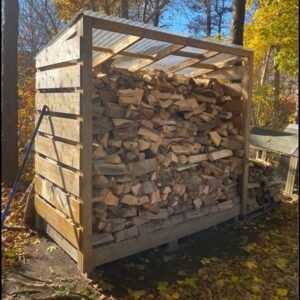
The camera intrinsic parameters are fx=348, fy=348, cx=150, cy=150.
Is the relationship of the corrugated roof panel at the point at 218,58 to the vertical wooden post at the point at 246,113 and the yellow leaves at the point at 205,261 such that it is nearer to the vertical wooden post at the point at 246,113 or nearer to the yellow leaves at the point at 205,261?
the vertical wooden post at the point at 246,113

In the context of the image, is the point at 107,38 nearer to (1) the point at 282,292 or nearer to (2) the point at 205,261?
(2) the point at 205,261

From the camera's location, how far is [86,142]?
3420mm

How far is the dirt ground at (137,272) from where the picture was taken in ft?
11.0

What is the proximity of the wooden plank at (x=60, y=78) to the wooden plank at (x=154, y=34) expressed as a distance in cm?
49

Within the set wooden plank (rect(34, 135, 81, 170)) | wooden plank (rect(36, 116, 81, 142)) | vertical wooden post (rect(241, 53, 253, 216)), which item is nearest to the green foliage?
vertical wooden post (rect(241, 53, 253, 216))

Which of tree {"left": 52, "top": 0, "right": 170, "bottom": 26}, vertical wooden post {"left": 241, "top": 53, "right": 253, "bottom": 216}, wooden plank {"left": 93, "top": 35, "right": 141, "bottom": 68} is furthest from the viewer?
tree {"left": 52, "top": 0, "right": 170, "bottom": 26}

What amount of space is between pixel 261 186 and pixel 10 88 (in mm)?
4702

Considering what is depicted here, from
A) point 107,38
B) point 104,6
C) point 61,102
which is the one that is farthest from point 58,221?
point 104,6

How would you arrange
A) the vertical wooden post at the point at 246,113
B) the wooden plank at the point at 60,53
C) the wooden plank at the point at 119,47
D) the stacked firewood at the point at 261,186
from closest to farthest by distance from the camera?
the wooden plank at the point at 60,53 → the wooden plank at the point at 119,47 → the vertical wooden post at the point at 246,113 → the stacked firewood at the point at 261,186

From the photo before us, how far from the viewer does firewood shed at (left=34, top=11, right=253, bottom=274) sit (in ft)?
11.6

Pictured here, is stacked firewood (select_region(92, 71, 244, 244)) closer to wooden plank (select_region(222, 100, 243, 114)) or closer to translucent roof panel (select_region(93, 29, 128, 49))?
wooden plank (select_region(222, 100, 243, 114))

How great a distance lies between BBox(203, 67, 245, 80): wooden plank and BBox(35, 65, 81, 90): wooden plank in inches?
93.5

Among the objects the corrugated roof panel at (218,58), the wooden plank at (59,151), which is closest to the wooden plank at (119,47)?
the wooden plank at (59,151)

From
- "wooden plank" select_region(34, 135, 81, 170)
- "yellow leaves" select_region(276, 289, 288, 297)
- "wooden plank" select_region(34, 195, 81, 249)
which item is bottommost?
"yellow leaves" select_region(276, 289, 288, 297)
